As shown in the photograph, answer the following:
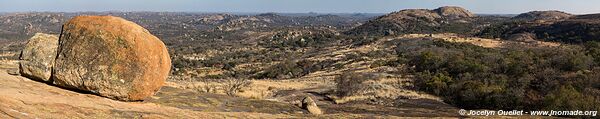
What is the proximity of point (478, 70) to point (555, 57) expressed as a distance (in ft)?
18.7

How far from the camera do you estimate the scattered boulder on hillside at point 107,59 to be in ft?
38.5

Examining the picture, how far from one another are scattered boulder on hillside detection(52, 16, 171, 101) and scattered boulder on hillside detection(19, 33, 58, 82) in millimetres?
285

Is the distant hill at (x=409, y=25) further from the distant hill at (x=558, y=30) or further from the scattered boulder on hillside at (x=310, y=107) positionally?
the scattered boulder on hillside at (x=310, y=107)

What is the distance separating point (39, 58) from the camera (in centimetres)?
1235

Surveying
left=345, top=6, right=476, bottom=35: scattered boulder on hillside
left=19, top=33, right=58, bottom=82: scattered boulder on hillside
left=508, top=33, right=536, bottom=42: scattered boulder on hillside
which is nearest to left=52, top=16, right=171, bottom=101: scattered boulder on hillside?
left=19, top=33, right=58, bottom=82: scattered boulder on hillside

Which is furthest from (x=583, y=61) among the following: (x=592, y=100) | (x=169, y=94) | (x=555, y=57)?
(x=169, y=94)

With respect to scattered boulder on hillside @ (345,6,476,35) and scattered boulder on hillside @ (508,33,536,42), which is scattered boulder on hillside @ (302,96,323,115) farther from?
scattered boulder on hillside @ (345,6,476,35)

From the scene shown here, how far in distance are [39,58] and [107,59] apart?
2.06 meters

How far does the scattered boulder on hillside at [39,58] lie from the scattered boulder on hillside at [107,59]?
28cm

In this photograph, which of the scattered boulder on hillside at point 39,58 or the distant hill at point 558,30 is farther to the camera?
the distant hill at point 558,30

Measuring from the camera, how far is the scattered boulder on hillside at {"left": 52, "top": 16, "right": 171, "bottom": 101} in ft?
38.5

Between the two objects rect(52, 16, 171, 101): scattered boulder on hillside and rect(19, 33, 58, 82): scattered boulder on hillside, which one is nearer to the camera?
rect(52, 16, 171, 101): scattered boulder on hillside

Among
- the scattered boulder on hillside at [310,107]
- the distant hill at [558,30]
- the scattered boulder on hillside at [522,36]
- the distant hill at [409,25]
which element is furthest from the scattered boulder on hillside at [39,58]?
the distant hill at [409,25]

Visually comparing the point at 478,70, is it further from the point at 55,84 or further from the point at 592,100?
the point at 55,84
